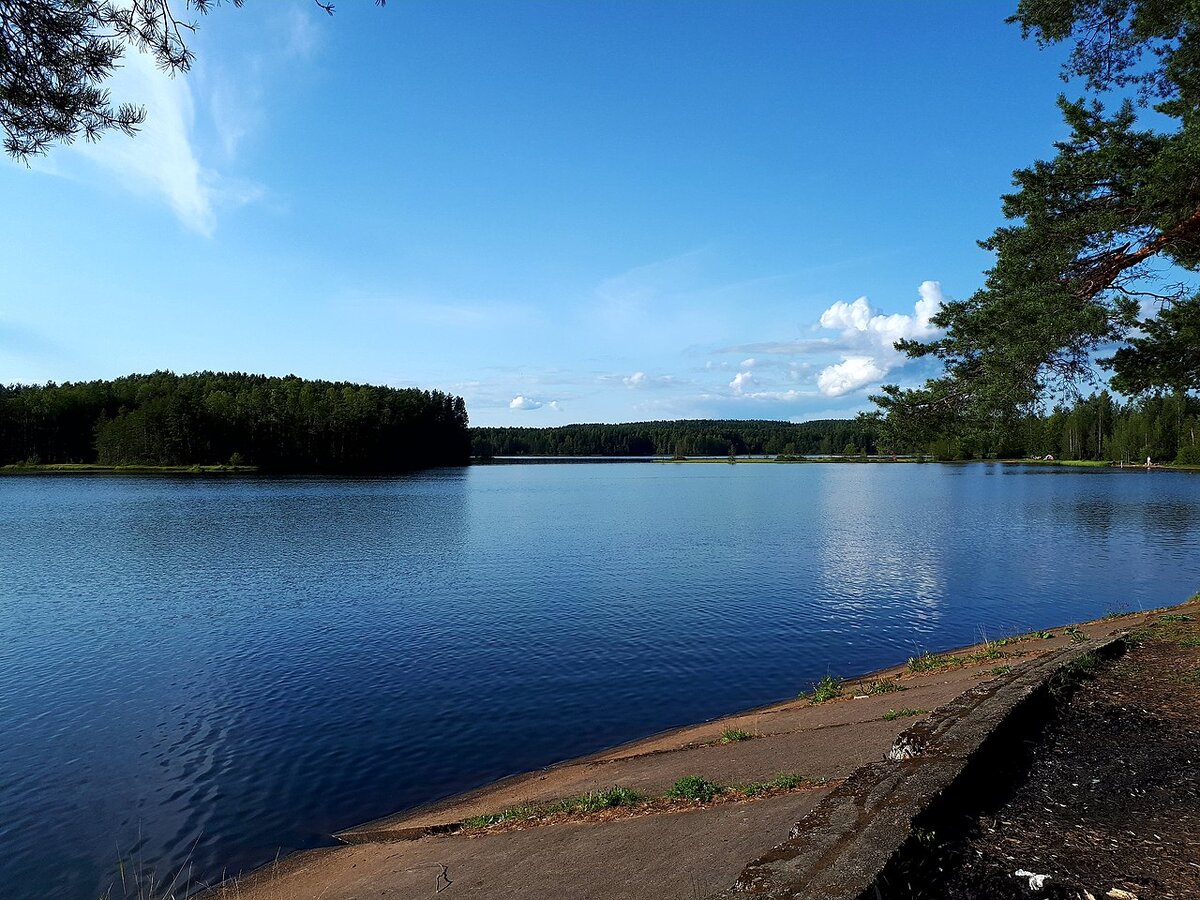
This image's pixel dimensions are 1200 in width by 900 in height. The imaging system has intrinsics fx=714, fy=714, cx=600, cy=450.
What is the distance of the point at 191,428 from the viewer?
16312 cm

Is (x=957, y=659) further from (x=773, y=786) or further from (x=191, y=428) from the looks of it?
(x=191, y=428)

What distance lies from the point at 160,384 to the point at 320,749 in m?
218

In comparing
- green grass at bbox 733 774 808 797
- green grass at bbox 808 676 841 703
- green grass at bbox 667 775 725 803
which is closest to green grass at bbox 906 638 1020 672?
green grass at bbox 808 676 841 703

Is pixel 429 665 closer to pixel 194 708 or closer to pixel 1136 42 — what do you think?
pixel 194 708

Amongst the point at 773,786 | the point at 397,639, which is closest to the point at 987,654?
the point at 773,786

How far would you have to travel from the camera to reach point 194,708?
1927 centimetres

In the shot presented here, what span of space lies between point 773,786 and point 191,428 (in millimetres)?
180548

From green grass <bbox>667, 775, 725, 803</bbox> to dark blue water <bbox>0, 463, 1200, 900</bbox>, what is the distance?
5.85m

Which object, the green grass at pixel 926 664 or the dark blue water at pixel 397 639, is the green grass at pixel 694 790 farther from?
the green grass at pixel 926 664

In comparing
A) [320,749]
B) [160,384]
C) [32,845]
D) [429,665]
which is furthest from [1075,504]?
[160,384]

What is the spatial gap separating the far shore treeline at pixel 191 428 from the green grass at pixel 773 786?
586 feet

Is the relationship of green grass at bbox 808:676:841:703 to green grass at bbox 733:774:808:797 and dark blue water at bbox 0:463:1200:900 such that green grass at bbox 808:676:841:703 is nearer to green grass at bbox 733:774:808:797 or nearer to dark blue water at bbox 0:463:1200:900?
dark blue water at bbox 0:463:1200:900

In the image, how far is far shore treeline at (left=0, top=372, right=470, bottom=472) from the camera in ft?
538

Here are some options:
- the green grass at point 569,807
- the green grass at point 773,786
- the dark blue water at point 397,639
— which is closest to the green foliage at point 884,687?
the dark blue water at point 397,639
